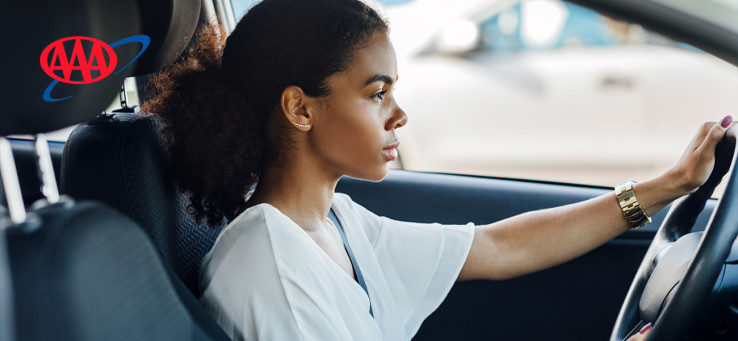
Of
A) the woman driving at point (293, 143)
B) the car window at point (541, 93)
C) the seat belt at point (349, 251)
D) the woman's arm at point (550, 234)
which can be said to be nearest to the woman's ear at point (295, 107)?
the woman driving at point (293, 143)

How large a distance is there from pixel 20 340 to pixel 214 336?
325 millimetres

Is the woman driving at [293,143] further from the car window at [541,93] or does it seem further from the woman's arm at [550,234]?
the car window at [541,93]

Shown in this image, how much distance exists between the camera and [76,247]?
24.7 inches

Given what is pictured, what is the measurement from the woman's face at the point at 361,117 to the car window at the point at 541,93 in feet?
9.19

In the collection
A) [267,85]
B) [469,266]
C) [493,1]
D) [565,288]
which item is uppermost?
[493,1]

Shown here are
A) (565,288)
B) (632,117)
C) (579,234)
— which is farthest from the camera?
(632,117)

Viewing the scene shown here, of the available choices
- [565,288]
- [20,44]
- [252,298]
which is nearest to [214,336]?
[252,298]

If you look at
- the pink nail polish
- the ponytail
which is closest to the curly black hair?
the ponytail

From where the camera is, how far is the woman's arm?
4.15ft

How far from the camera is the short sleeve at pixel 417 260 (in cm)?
134

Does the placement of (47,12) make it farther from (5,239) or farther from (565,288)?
(565,288)

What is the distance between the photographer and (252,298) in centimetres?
99

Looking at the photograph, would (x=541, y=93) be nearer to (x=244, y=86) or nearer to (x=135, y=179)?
(x=244, y=86)

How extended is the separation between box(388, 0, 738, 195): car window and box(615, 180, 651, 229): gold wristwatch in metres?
2.64
